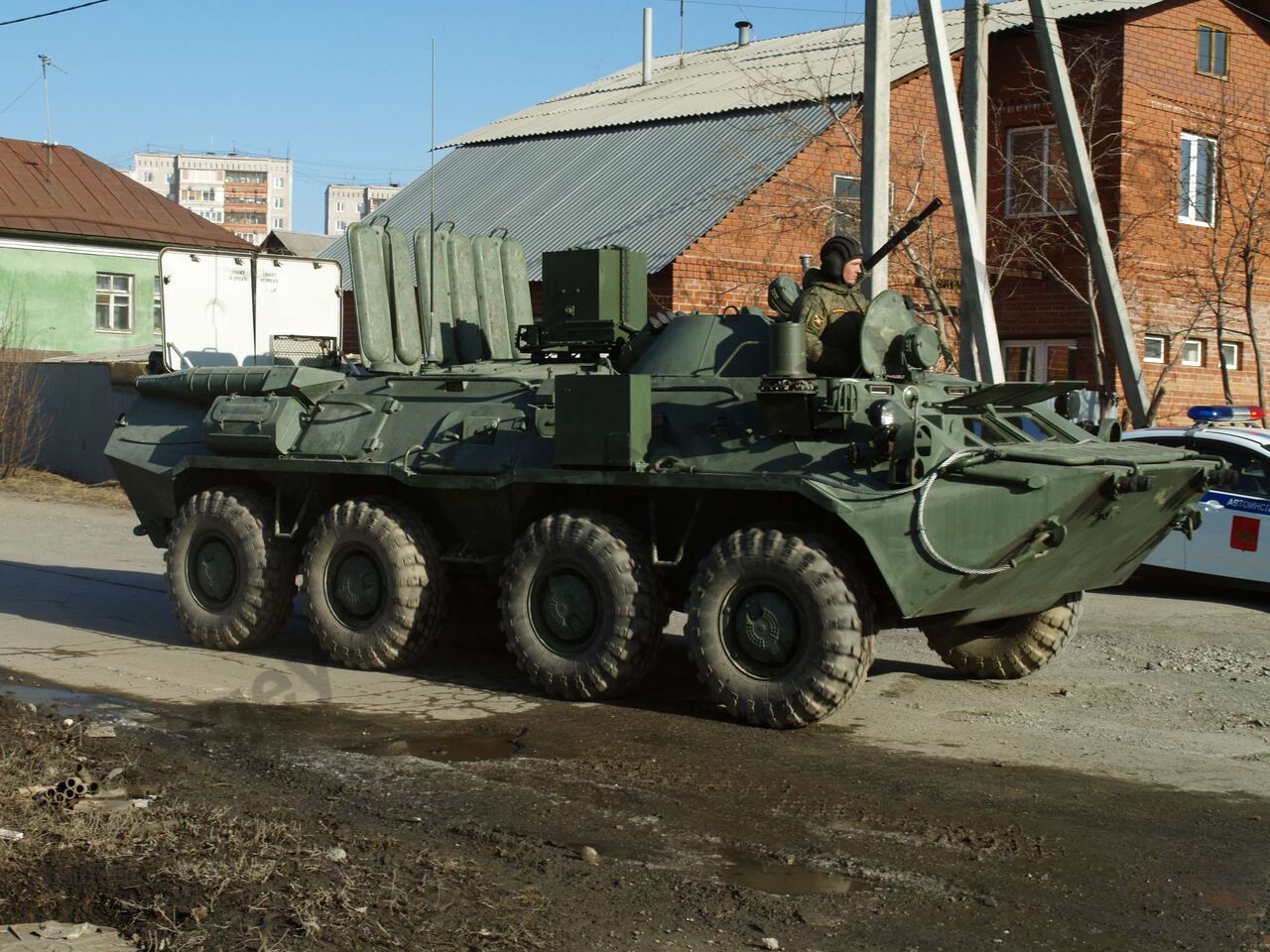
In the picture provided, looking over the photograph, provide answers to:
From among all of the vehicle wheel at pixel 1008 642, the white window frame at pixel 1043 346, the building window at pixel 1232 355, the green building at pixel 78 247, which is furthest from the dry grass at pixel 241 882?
the green building at pixel 78 247

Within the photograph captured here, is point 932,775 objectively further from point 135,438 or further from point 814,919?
point 135,438

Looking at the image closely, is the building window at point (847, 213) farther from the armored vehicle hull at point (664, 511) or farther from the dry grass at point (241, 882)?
the dry grass at point (241, 882)

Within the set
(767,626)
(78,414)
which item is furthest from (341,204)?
(767,626)

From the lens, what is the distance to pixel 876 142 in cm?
1234

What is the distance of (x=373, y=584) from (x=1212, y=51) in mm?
16950

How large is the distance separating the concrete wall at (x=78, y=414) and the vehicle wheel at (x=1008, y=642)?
16.3 metres

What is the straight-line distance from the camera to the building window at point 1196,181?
66.8 ft

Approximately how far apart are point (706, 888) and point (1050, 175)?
16.8m

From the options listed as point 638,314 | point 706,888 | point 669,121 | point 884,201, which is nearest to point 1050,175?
point 669,121

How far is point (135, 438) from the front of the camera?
10.6 meters

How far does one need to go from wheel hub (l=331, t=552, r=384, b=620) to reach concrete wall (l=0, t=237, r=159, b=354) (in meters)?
26.7

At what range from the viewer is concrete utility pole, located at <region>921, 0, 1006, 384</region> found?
12.8 meters

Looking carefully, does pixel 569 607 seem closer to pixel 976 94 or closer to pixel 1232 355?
pixel 976 94

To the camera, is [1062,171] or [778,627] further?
[1062,171]
